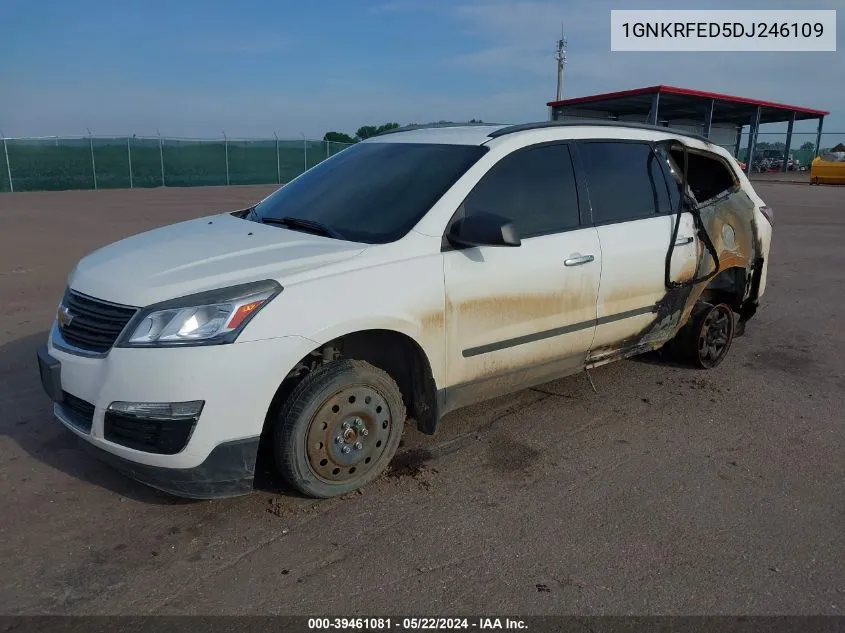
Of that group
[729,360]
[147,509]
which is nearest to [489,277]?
[147,509]

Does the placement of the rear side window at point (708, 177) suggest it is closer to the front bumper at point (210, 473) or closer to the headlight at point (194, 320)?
the headlight at point (194, 320)

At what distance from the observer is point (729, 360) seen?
5.66 metres

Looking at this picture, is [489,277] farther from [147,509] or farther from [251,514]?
[147,509]

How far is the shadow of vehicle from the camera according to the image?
3.47 meters

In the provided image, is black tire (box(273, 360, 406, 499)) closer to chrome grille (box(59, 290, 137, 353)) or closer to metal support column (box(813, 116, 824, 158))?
chrome grille (box(59, 290, 137, 353))

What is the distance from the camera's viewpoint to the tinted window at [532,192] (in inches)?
148

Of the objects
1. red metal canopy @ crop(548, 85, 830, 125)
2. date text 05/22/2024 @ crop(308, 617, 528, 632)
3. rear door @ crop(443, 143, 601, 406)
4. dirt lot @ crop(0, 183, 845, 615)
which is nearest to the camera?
date text 05/22/2024 @ crop(308, 617, 528, 632)

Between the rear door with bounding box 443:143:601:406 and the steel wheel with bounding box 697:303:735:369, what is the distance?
1.48 meters

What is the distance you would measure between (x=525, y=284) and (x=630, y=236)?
3.21 feet

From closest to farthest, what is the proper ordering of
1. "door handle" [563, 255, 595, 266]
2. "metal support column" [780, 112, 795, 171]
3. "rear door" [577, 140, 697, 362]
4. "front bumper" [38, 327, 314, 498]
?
"front bumper" [38, 327, 314, 498], "door handle" [563, 255, 595, 266], "rear door" [577, 140, 697, 362], "metal support column" [780, 112, 795, 171]

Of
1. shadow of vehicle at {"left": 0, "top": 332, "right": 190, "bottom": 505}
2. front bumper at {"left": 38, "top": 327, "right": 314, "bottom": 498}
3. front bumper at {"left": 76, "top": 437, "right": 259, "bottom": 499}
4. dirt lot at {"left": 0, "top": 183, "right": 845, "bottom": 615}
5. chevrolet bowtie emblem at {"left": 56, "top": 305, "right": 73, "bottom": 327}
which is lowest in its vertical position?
dirt lot at {"left": 0, "top": 183, "right": 845, "bottom": 615}

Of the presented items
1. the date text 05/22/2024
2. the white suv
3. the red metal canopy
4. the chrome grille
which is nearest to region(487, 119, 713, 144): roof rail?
the white suv

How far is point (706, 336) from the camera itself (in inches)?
208

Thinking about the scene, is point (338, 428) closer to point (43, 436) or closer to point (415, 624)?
point (415, 624)
